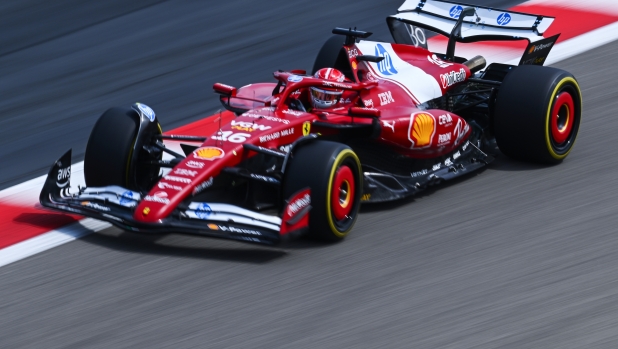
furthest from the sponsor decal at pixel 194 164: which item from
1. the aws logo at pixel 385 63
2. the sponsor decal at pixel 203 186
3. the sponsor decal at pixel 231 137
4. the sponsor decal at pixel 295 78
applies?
the aws logo at pixel 385 63

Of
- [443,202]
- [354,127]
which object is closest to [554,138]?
[443,202]

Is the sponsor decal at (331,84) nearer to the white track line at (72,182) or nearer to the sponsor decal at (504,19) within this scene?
the white track line at (72,182)

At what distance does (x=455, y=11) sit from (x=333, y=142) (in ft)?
9.52

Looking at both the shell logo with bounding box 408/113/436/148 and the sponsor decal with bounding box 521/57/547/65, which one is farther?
the sponsor decal with bounding box 521/57/547/65

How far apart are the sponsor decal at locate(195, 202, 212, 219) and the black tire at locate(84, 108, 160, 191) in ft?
2.67

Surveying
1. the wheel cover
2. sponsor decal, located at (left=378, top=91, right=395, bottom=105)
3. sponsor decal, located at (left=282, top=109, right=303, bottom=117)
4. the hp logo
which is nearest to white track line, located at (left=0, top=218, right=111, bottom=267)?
sponsor decal, located at (left=282, top=109, right=303, bottom=117)

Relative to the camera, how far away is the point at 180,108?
9.24 m

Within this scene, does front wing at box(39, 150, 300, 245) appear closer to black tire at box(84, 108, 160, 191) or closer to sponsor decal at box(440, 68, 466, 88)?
black tire at box(84, 108, 160, 191)

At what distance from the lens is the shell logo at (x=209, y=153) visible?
607cm

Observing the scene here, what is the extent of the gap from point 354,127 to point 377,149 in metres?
0.35

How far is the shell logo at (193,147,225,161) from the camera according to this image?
6.07 metres

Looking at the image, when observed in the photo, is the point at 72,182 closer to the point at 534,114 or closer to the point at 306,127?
the point at 306,127

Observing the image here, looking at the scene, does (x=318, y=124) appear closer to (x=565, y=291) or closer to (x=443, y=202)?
(x=443, y=202)

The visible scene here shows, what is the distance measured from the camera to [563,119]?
290 inches
